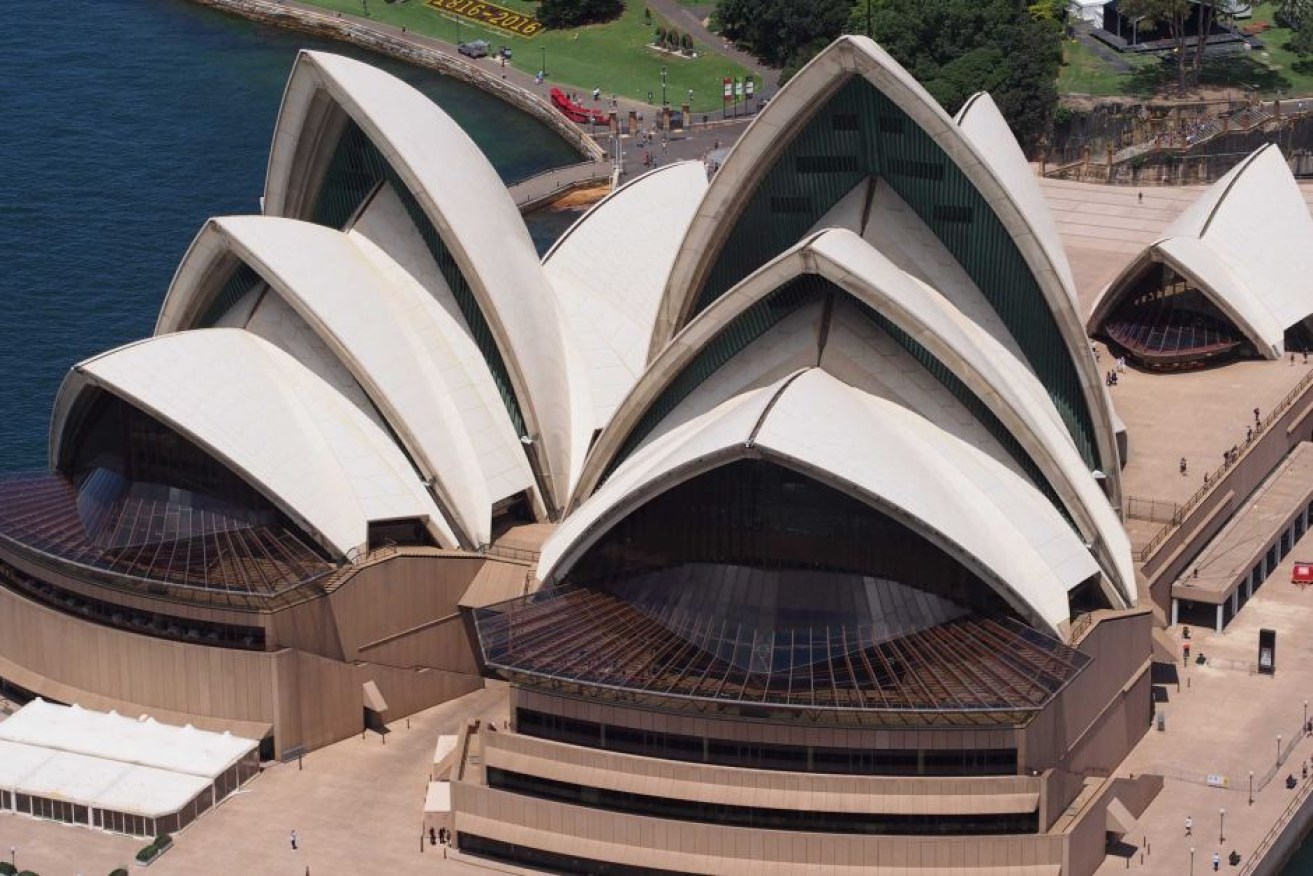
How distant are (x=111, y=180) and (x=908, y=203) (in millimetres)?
77351

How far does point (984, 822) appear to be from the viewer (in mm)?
100938

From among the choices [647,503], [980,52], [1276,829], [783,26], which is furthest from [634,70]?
[1276,829]

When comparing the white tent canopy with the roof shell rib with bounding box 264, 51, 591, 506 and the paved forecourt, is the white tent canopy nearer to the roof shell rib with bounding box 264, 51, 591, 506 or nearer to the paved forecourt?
the paved forecourt

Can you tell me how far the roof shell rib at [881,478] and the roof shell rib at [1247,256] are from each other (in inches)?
1184

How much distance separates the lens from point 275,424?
112750mm

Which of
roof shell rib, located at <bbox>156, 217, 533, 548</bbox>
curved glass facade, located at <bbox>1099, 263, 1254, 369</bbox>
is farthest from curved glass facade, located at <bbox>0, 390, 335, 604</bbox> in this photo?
curved glass facade, located at <bbox>1099, 263, 1254, 369</bbox>

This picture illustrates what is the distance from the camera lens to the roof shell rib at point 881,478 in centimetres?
10131

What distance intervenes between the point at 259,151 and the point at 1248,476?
76.5m

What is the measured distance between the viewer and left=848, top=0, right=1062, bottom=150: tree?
564 ft

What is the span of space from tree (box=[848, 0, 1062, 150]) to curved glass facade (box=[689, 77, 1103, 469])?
5996 cm

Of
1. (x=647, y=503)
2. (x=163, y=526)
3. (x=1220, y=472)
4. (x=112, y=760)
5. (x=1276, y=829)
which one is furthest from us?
(x=1220, y=472)

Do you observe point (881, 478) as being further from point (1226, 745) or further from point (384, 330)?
point (384, 330)

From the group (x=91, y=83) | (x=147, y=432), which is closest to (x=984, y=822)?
(x=147, y=432)

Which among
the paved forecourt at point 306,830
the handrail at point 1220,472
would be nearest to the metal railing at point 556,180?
the handrail at point 1220,472
